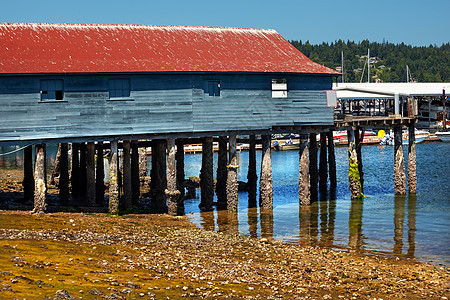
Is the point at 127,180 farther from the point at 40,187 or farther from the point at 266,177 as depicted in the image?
the point at 266,177


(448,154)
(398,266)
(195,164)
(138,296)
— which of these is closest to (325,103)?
(398,266)

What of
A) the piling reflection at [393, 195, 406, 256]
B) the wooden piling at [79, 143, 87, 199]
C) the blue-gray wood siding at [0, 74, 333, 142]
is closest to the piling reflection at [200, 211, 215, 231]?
the blue-gray wood siding at [0, 74, 333, 142]

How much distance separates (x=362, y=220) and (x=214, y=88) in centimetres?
1081

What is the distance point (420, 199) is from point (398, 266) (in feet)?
57.4

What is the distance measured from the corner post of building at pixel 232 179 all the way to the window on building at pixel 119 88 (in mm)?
6593

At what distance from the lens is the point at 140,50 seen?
33.5 metres

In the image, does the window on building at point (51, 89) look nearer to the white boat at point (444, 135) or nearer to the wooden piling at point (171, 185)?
the wooden piling at point (171, 185)

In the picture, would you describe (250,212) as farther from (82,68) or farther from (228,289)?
(228,289)

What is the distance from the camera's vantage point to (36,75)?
29.8m

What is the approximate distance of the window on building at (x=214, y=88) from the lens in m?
33.2

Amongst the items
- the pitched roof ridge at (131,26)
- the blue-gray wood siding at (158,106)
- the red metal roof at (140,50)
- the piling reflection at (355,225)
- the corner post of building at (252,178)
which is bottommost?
the piling reflection at (355,225)

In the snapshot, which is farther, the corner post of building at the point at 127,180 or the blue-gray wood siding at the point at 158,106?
the corner post of building at the point at 127,180

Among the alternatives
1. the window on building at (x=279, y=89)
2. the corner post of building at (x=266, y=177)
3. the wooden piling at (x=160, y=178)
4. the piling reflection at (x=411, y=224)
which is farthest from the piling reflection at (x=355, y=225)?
the wooden piling at (x=160, y=178)

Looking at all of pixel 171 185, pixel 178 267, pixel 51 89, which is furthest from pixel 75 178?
pixel 178 267
